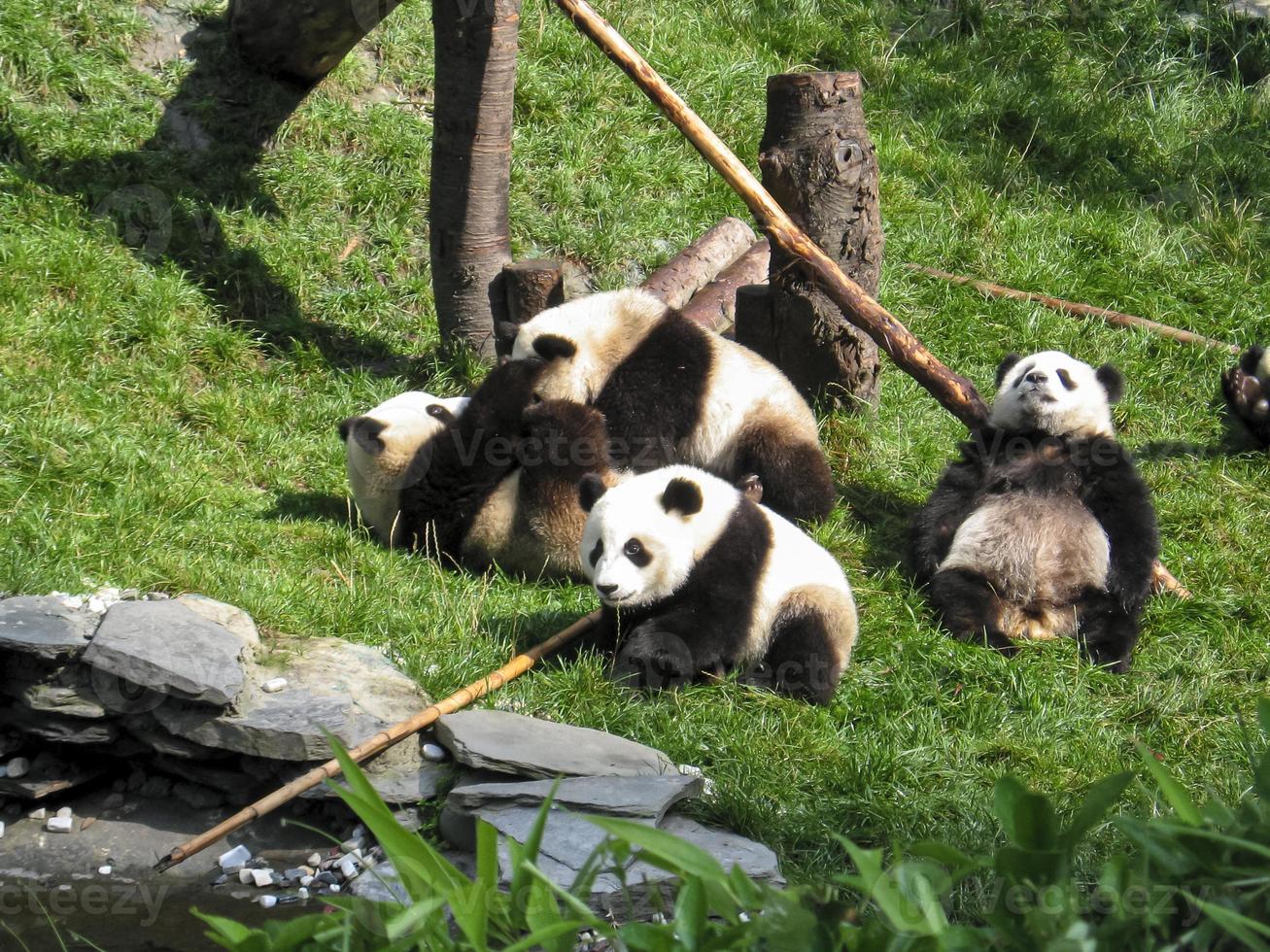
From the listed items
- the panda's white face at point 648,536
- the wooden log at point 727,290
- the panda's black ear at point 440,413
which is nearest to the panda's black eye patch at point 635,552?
the panda's white face at point 648,536

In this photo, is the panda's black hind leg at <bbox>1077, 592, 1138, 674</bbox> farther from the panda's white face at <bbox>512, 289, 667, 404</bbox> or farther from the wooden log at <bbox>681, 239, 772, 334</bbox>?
the wooden log at <bbox>681, 239, 772, 334</bbox>

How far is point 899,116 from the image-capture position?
9.88 m

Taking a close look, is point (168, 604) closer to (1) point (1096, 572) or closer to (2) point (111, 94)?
(1) point (1096, 572)

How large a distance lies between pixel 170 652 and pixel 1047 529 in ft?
11.9

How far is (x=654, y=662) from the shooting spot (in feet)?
14.7

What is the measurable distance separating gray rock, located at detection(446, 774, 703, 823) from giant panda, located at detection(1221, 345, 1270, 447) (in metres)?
4.55

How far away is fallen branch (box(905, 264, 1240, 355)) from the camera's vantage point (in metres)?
7.66

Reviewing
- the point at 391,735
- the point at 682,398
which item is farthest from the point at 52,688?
the point at 682,398

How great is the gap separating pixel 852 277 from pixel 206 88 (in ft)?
15.9

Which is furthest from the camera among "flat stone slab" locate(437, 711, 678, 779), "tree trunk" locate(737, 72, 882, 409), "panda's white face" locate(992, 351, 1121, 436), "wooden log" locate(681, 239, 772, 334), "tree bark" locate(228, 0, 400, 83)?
"tree bark" locate(228, 0, 400, 83)

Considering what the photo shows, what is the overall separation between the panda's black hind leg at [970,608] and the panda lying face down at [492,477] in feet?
5.20

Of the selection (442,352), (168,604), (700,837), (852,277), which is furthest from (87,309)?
(700,837)

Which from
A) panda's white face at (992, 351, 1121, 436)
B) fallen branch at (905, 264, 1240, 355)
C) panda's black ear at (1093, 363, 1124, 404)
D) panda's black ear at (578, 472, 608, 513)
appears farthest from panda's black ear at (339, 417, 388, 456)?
fallen branch at (905, 264, 1240, 355)

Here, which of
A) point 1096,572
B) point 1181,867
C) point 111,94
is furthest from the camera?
point 111,94
